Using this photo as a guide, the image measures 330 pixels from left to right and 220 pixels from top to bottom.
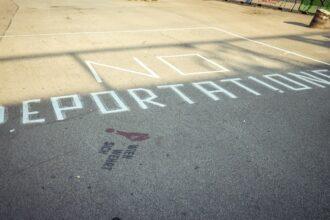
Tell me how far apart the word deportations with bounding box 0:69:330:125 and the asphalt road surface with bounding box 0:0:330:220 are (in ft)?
0.08

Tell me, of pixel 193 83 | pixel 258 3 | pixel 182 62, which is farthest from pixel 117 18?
pixel 258 3

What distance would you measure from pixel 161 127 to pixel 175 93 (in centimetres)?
149

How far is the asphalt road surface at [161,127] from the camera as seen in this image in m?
3.73

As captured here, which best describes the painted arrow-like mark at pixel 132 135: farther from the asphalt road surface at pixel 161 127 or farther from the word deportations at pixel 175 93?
the word deportations at pixel 175 93

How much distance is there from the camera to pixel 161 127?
5.29m

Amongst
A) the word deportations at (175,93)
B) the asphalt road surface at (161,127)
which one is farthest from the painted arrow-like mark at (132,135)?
the word deportations at (175,93)

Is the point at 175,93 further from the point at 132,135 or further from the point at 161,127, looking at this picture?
the point at 132,135

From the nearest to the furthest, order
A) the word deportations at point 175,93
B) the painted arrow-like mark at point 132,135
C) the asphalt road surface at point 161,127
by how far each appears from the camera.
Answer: the asphalt road surface at point 161,127 → the painted arrow-like mark at point 132,135 → the word deportations at point 175,93

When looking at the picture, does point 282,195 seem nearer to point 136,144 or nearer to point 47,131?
point 136,144

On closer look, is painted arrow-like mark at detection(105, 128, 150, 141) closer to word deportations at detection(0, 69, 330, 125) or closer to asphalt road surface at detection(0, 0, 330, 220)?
asphalt road surface at detection(0, 0, 330, 220)

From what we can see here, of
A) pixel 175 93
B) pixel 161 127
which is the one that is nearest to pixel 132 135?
pixel 161 127

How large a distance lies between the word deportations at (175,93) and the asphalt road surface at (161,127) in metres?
0.02

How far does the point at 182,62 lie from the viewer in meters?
8.60

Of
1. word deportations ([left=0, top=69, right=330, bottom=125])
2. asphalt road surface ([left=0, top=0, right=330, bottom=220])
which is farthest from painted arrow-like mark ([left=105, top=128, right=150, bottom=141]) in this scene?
word deportations ([left=0, top=69, right=330, bottom=125])
